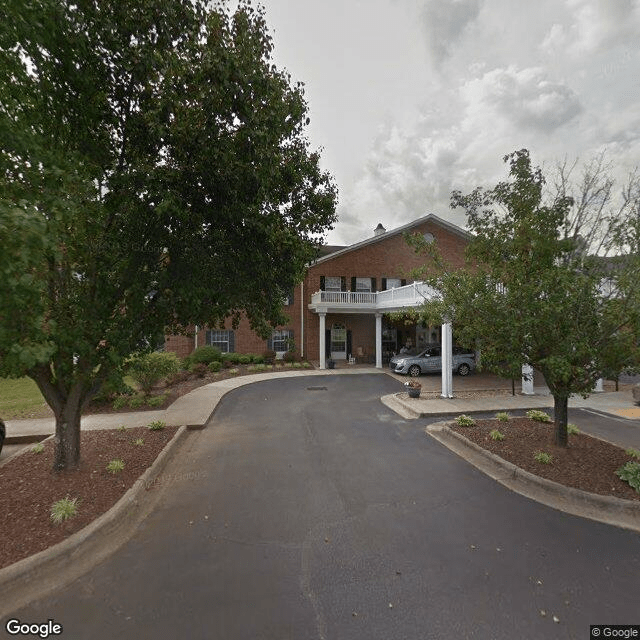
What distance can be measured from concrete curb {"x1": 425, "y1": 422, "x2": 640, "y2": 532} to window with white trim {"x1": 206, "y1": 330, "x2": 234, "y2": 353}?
17.8m

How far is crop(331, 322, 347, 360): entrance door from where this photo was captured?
75.9ft

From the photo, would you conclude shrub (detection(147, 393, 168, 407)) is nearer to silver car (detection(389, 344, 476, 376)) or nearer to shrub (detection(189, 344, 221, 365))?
shrub (detection(189, 344, 221, 365))

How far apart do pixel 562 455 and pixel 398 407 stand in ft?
16.5

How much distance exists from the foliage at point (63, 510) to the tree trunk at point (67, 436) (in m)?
1.29

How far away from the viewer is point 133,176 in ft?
13.9

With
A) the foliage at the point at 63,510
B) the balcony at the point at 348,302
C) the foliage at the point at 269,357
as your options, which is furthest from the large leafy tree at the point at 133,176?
the foliage at the point at 269,357

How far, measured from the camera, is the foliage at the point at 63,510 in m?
4.11

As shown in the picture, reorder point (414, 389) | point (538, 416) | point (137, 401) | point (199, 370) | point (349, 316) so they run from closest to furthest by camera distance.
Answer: point (538, 416), point (137, 401), point (414, 389), point (199, 370), point (349, 316)

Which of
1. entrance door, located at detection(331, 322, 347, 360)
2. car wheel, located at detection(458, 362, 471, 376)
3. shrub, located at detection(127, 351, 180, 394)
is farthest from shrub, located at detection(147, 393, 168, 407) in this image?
car wheel, located at detection(458, 362, 471, 376)

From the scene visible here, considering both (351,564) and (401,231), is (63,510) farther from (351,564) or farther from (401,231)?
(401,231)

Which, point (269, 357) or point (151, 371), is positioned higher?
point (151, 371)

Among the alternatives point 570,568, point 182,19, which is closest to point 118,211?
point 182,19

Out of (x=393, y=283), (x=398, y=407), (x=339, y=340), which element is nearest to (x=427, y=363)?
(x=398, y=407)

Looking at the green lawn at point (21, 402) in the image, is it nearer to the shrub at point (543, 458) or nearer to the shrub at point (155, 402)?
the shrub at point (155, 402)
